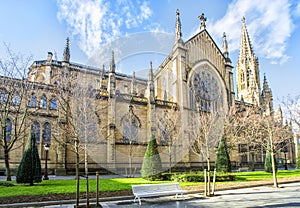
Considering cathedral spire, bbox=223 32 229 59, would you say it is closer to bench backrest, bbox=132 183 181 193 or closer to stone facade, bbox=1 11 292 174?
stone facade, bbox=1 11 292 174

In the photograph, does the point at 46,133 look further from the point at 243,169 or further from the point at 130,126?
the point at 243,169

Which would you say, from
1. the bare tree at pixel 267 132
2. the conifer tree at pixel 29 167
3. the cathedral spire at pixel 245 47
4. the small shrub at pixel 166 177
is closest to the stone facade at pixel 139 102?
the conifer tree at pixel 29 167

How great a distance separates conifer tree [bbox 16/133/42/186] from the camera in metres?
15.3

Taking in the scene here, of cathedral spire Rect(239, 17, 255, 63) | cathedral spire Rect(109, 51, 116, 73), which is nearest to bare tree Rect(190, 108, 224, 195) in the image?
cathedral spire Rect(109, 51, 116, 73)

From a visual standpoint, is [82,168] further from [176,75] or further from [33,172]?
[176,75]

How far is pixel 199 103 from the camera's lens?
35719 mm

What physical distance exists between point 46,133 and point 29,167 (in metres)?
10.5

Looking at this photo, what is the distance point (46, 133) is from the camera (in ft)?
83.8

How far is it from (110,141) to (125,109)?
4.87 meters

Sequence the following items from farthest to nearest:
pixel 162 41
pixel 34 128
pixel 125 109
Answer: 1. pixel 125 109
2. pixel 34 128
3. pixel 162 41

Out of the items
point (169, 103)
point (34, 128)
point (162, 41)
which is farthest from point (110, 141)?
point (162, 41)

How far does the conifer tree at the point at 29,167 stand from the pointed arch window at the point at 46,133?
8.40 meters

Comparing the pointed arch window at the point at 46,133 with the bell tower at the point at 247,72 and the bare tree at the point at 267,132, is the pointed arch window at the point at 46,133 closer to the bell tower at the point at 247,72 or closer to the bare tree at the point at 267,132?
the bare tree at the point at 267,132

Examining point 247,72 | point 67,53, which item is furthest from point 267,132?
point 247,72
